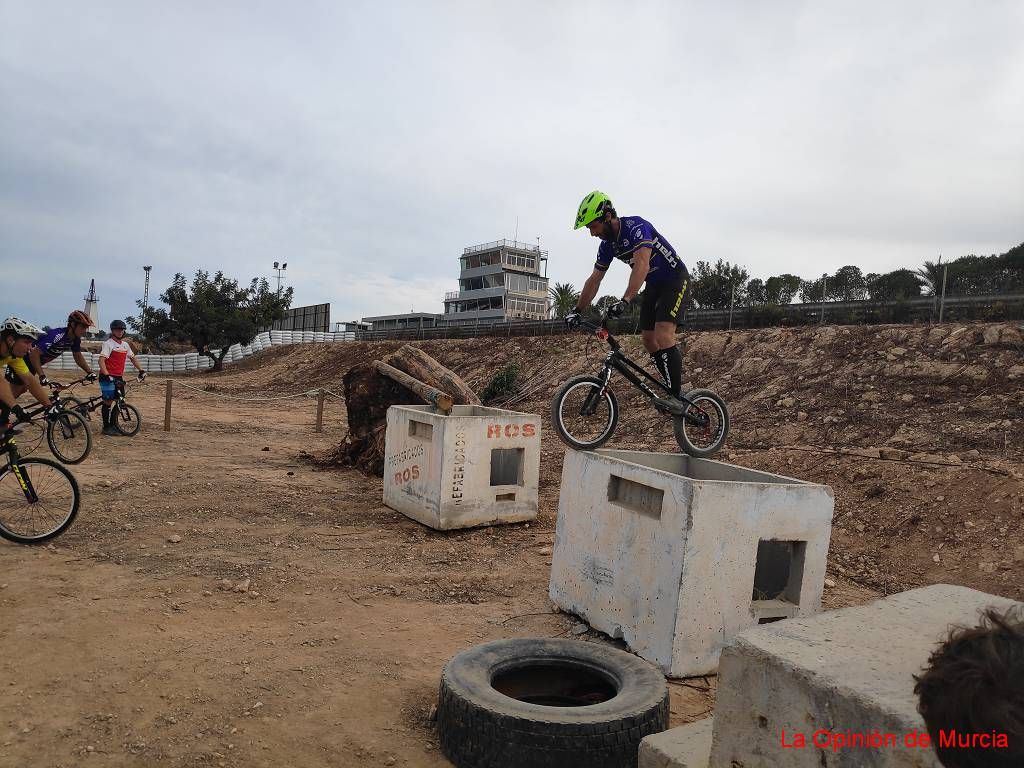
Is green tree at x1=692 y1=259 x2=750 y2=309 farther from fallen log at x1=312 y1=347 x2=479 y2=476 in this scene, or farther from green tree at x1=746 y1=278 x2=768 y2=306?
fallen log at x1=312 y1=347 x2=479 y2=476

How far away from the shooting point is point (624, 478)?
457 centimetres

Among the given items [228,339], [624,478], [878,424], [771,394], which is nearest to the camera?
[624,478]

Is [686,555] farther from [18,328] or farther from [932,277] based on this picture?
[932,277]

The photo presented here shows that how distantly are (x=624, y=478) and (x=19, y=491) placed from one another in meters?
5.35

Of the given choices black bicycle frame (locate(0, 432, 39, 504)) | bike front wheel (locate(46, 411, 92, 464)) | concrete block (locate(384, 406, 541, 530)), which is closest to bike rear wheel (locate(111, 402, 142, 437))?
bike front wheel (locate(46, 411, 92, 464))

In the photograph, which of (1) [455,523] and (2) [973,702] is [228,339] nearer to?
(1) [455,523]

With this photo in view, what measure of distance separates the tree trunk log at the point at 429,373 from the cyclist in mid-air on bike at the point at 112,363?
16.2 ft

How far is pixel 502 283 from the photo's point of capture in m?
78.4

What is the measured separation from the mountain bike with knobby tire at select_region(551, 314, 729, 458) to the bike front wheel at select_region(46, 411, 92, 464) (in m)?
7.47

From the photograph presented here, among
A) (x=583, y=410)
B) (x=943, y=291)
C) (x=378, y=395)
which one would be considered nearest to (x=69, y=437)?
(x=378, y=395)

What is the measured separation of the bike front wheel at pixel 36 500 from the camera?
5.83 meters

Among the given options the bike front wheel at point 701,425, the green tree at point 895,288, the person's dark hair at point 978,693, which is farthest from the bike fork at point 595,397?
the green tree at point 895,288

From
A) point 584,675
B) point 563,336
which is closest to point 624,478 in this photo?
point 584,675

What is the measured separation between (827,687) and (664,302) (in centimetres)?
415
